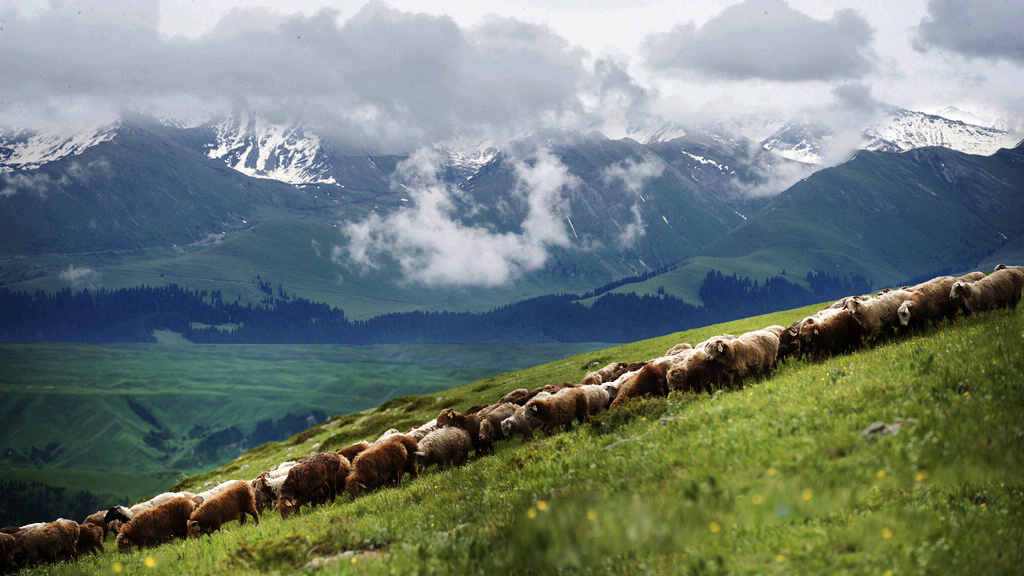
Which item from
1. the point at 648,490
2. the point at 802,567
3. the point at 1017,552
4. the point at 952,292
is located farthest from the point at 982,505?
the point at 952,292

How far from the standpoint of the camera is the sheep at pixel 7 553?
17.9 metres

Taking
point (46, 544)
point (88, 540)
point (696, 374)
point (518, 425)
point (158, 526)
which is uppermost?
point (696, 374)

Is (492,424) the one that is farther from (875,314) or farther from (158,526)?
(875,314)

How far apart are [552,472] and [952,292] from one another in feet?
51.7

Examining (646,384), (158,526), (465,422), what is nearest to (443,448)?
(465,422)

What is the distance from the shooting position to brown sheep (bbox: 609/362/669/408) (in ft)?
64.1

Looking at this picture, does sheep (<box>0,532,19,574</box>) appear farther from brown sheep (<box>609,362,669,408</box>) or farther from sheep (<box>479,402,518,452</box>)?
brown sheep (<box>609,362,669,408</box>)

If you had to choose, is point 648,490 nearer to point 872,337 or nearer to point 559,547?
point 559,547

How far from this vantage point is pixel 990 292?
60.2ft

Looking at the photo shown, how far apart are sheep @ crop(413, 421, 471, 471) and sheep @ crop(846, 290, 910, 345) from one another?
554 inches

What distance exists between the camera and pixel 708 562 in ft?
21.4

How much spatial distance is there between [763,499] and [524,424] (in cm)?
1309

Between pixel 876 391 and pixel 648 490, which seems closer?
pixel 648 490

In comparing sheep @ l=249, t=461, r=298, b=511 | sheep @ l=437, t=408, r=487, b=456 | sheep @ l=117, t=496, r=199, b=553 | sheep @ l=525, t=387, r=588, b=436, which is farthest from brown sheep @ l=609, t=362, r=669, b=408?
sheep @ l=117, t=496, r=199, b=553
